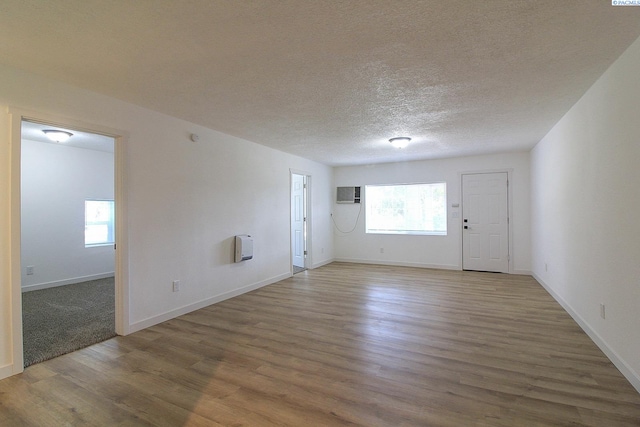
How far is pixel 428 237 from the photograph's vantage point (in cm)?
674

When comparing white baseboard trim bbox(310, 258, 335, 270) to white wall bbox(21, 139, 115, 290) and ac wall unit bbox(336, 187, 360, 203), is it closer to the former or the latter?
ac wall unit bbox(336, 187, 360, 203)

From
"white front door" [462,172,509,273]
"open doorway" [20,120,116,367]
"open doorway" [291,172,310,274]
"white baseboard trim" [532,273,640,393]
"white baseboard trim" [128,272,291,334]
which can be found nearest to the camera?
"white baseboard trim" [532,273,640,393]

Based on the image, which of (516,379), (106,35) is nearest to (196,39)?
(106,35)

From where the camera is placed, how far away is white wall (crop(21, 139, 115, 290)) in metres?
5.12

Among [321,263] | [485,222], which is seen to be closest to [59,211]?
[321,263]

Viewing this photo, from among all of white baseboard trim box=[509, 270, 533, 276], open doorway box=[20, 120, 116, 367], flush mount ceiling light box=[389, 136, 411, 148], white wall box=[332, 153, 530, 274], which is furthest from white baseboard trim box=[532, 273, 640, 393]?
open doorway box=[20, 120, 116, 367]

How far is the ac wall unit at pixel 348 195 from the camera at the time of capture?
24.6 feet

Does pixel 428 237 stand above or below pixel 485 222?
below

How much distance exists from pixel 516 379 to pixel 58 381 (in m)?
3.45

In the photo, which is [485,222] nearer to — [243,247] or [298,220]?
[298,220]

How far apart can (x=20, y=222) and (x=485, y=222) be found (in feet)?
22.5

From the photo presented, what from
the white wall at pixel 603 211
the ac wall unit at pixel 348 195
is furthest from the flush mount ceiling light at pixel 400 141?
the ac wall unit at pixel 348 195

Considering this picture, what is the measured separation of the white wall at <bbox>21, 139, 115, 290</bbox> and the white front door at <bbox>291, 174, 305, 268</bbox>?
3.76 metres

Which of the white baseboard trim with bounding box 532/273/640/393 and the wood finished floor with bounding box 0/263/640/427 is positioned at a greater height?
the white baseboard trim with bounding box 532/273/640/393
